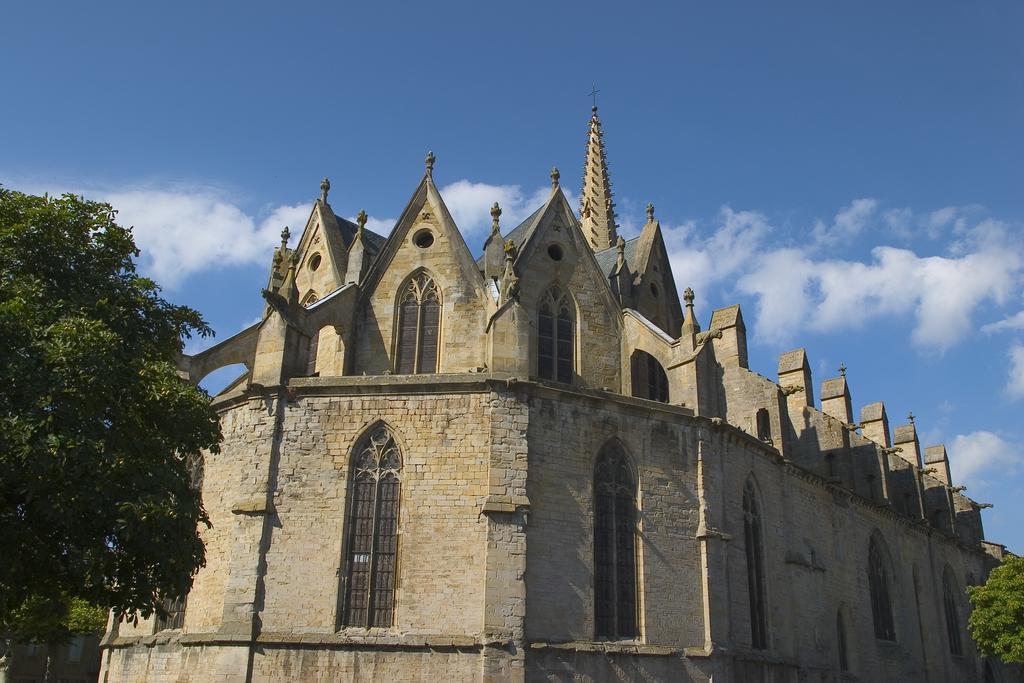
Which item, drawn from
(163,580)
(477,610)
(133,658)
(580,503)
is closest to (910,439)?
(580,503)

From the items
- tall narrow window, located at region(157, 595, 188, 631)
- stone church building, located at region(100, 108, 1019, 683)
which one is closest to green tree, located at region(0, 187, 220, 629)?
stone church building, located at region(100, 108, 1019, 683)

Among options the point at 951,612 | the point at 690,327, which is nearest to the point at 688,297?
the point at 690,327

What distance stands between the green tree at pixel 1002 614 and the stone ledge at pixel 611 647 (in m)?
14.0

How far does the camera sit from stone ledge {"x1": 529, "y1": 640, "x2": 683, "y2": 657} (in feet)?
58.6

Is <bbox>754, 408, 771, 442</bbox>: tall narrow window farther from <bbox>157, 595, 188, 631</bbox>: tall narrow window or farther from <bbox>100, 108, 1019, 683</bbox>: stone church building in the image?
<bbox>157, 595, 188, 631</bbox>: tall narrow window

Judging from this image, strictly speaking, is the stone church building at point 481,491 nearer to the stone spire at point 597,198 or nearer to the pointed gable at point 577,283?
the pointed gable at point 577,283

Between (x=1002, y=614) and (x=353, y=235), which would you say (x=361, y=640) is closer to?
(x=353, y=235)

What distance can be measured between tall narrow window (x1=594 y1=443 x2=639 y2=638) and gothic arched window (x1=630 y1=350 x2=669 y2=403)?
11.7ft

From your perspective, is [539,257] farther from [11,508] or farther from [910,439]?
[910,439]

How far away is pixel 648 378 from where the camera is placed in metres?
24.0

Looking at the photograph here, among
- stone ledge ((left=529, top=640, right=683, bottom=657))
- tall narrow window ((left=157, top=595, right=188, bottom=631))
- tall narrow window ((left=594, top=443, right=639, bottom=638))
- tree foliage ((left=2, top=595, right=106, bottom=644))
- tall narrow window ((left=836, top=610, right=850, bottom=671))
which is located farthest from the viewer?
tall narrow window ((left=836, top=610, right=850, bottom=671))

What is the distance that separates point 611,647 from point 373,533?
5191mm

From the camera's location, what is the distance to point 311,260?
25312mm

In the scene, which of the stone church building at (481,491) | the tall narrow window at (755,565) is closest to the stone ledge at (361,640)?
the stone church building at (481,491)
